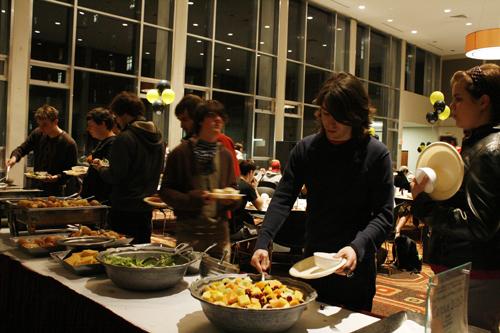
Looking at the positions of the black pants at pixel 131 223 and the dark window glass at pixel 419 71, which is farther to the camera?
the dark window glass at pixel 419 71

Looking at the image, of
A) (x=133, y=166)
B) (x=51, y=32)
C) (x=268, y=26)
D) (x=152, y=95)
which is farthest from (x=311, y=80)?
(x=133, y=166)

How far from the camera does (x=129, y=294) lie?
1.55 meters

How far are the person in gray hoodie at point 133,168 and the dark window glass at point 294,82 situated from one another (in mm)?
8818

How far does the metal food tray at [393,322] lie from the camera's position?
47.2 inches

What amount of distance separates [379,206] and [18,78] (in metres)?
6.78

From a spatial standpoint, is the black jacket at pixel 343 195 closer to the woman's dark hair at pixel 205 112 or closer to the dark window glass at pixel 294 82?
the woman's dark hair at pixel 205 112

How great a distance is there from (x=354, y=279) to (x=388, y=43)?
13.7 meters

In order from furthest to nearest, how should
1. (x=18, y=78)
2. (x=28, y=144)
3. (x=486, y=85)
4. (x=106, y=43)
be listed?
(x=106, y=43), (x=18, y=78), (x=28, y=144), (x=486, y=85)

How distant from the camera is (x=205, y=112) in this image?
215 cm

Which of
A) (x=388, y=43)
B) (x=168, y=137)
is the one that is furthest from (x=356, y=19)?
(x=168, y=137)

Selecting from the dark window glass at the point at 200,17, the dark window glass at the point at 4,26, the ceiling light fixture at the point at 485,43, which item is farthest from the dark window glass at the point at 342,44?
the dark window glass at the point at 4,26

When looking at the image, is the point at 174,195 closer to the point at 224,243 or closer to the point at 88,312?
the point at 224,243

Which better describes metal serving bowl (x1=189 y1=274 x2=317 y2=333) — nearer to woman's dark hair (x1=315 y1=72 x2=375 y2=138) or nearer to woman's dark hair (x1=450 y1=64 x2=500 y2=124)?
woman's dark hair (x1=315 y1=72 x2=375 y2=138)

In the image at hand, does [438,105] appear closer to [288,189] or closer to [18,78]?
[18,78]
